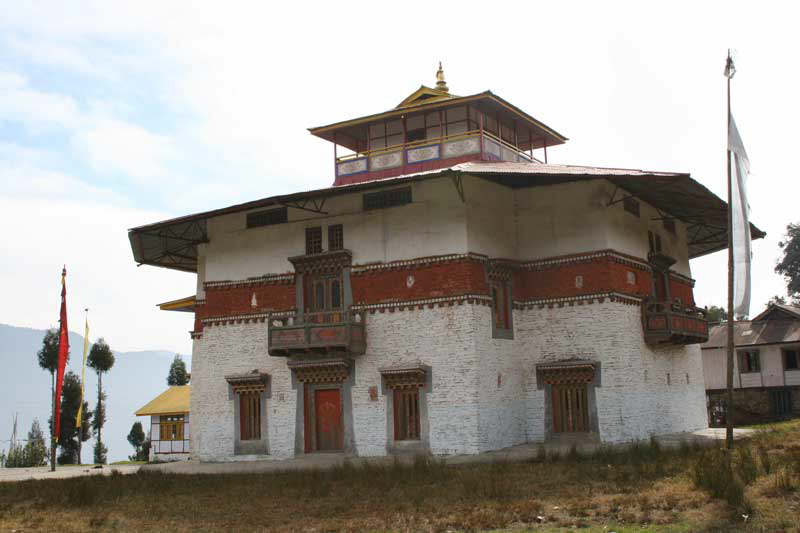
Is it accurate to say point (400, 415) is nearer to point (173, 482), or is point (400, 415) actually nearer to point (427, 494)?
point (173, 482)

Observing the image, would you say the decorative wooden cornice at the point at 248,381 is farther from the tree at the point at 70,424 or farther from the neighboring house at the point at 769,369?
the neighboring house at the point at 769,369

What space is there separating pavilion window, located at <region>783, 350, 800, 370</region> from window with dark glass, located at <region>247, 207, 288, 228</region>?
35.5m

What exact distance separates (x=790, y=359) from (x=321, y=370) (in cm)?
3488

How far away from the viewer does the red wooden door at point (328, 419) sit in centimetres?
2984

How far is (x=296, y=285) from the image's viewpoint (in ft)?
102

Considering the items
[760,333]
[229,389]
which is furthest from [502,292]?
[760,333]

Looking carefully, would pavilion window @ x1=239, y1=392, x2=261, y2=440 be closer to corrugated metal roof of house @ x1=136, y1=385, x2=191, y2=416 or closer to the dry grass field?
the dry grass field

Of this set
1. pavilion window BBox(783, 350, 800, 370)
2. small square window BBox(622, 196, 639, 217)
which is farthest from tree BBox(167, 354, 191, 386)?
small square window BBox(622, 196, 639, 217)

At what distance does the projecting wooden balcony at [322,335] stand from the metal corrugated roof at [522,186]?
165 inches

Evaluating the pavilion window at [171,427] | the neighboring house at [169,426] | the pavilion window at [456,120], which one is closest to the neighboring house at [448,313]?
the pavilion window at [456,120]

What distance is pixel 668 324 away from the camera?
97.7 ft

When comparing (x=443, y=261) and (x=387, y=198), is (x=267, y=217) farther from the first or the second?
(x=443, y=261)

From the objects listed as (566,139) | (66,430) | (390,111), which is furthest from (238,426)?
(66,430)

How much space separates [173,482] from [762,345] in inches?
1622
